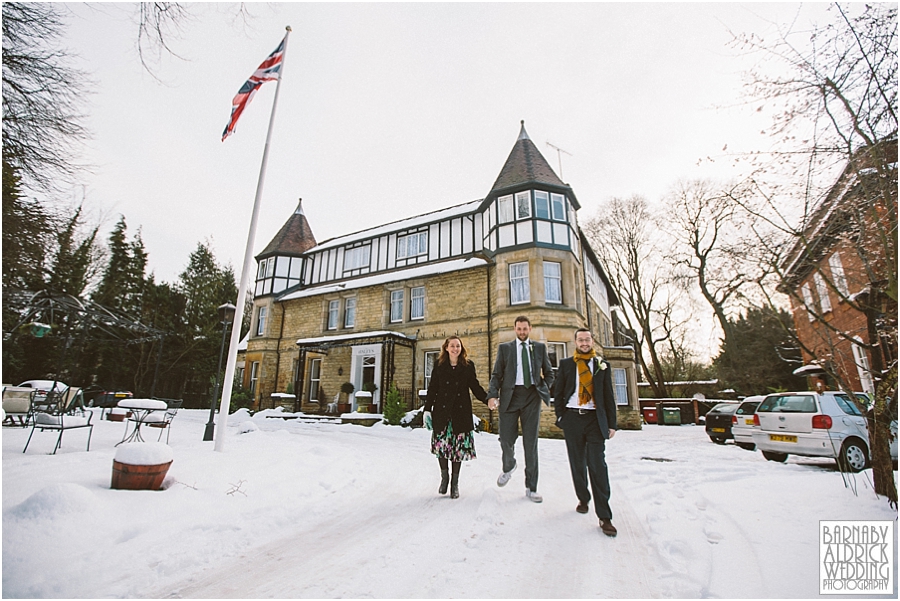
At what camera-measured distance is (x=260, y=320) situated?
70.8 feet

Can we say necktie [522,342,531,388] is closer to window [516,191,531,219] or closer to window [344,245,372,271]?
window [516,191,531,219]

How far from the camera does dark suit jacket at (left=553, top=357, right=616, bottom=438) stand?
3.64 meters

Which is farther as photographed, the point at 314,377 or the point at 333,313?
the point at 333,313

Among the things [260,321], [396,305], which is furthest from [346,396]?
[260,321]

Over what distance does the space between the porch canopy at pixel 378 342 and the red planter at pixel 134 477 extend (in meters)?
12.1

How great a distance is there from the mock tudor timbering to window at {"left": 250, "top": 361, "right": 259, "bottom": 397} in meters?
0.05

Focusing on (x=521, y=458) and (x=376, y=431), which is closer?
(x=521, y=458)

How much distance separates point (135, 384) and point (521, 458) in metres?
25.4

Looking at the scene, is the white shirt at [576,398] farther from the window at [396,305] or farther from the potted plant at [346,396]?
the window at [396,305]

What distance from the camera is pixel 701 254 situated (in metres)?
20.0

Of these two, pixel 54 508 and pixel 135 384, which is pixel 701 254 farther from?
pixel 135 384

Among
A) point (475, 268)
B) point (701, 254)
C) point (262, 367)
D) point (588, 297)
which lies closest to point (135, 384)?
point (262, 367)

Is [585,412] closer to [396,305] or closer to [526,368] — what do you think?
[526,368]

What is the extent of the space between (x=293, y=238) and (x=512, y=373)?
21.4m
